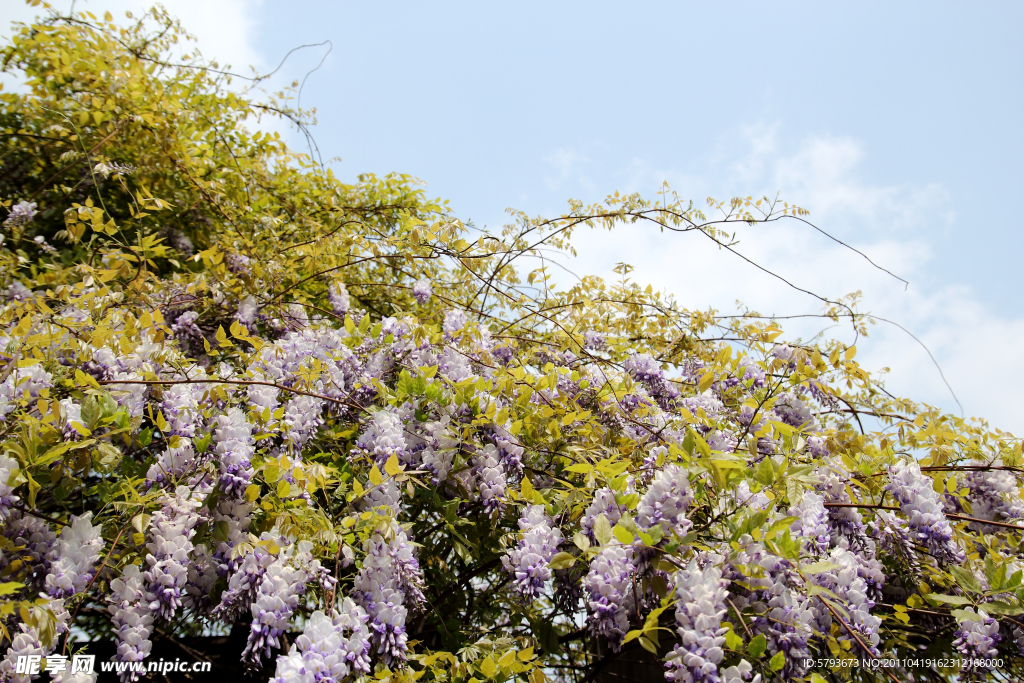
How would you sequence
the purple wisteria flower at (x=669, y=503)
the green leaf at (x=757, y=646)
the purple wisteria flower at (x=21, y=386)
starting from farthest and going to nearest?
the purple wisteria flower at (x=21, y=386), the purple wisteria flower at (x=669, y=503), the green leaf at (x=757, y=646)

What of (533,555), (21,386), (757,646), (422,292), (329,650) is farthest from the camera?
(422,292)

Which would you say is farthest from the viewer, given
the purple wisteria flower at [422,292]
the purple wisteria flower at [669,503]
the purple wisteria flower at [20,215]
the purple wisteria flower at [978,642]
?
the purple wisteria flower at [422,292]

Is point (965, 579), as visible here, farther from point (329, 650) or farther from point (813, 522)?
point (329, 650)

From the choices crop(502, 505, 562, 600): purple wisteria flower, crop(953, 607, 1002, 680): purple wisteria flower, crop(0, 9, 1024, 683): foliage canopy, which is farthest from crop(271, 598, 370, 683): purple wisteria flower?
crop(953, 607, 1002, 680): purple wisteria flower

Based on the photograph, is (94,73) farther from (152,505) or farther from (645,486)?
(645,486)

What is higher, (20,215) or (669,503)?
(20,215)

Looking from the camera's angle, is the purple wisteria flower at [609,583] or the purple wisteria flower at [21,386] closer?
the purple wisteria flower at [609,583]

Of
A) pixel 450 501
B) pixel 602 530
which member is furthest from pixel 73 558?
pixel 602 530

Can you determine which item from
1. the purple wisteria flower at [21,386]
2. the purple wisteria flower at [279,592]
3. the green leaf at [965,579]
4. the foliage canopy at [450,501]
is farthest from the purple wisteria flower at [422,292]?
the green leaf at [965,579]

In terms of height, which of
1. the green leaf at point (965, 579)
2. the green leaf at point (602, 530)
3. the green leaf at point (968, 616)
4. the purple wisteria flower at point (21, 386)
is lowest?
the green leaf at point (968, 616)

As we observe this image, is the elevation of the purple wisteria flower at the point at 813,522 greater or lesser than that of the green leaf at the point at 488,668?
greater

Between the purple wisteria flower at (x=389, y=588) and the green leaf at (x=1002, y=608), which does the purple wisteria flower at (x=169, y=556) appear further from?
the green leaf at (x=1002, y=608)

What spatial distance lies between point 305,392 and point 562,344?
1.30 metres

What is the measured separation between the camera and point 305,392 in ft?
6.42
